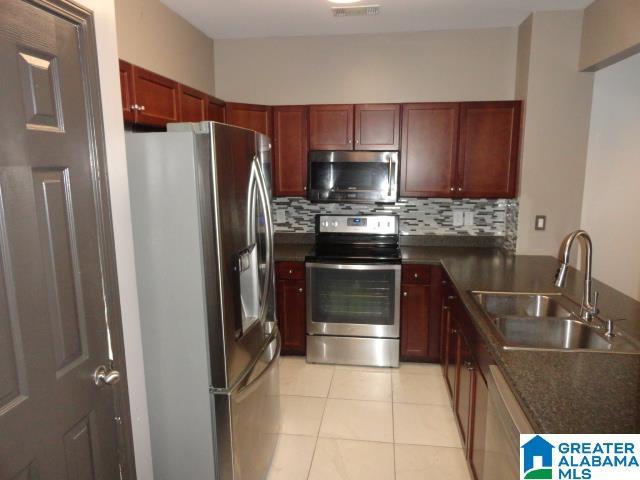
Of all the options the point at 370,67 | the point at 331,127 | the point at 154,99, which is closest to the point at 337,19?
the point at 370,67

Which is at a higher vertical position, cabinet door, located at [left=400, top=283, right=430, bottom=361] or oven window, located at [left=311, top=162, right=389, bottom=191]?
oven window, located at [left=311, top=162, right=389, bottom=191]

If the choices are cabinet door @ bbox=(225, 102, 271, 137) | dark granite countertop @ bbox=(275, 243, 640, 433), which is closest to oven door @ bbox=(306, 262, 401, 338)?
dark granite countertop @ bbox=(275, 243, 640, 433)

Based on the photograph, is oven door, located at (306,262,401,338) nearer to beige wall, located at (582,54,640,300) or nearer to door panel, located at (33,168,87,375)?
beige wall, located at (582,54,640,300)

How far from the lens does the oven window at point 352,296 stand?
3.22 m

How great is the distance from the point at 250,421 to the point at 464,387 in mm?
1108

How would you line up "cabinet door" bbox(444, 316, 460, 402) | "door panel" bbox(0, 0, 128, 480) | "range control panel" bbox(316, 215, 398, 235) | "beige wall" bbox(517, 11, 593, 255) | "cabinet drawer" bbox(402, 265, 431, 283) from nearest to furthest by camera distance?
1. "door panel" bbox(0, 0, 128, 480)
2. "cabinet door" bbox(444, 316, 460, 402)
3. "beige wall" bbox(517, 11, 593, 255)
4. "cabinet drawer" bbox(402, 265, 431, 283)
5. "range control panel" bbox(316, 215, 398, 235)

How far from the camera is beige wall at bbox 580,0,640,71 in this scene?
229cm

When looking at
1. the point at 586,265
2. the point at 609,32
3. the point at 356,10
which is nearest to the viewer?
the point at 586,265

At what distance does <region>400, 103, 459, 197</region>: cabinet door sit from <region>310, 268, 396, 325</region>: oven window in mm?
729

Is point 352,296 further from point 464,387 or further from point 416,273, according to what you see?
point 464,387

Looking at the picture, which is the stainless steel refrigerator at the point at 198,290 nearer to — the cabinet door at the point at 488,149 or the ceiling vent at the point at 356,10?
the ceiling vent at the point at 356,10

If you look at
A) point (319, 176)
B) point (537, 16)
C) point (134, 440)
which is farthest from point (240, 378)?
point (537, 16)

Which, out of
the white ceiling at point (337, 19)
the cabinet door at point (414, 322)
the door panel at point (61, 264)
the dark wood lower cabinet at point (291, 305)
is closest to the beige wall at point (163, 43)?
the white ceiling at point (337, 19)

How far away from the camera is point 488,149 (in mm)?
3234
